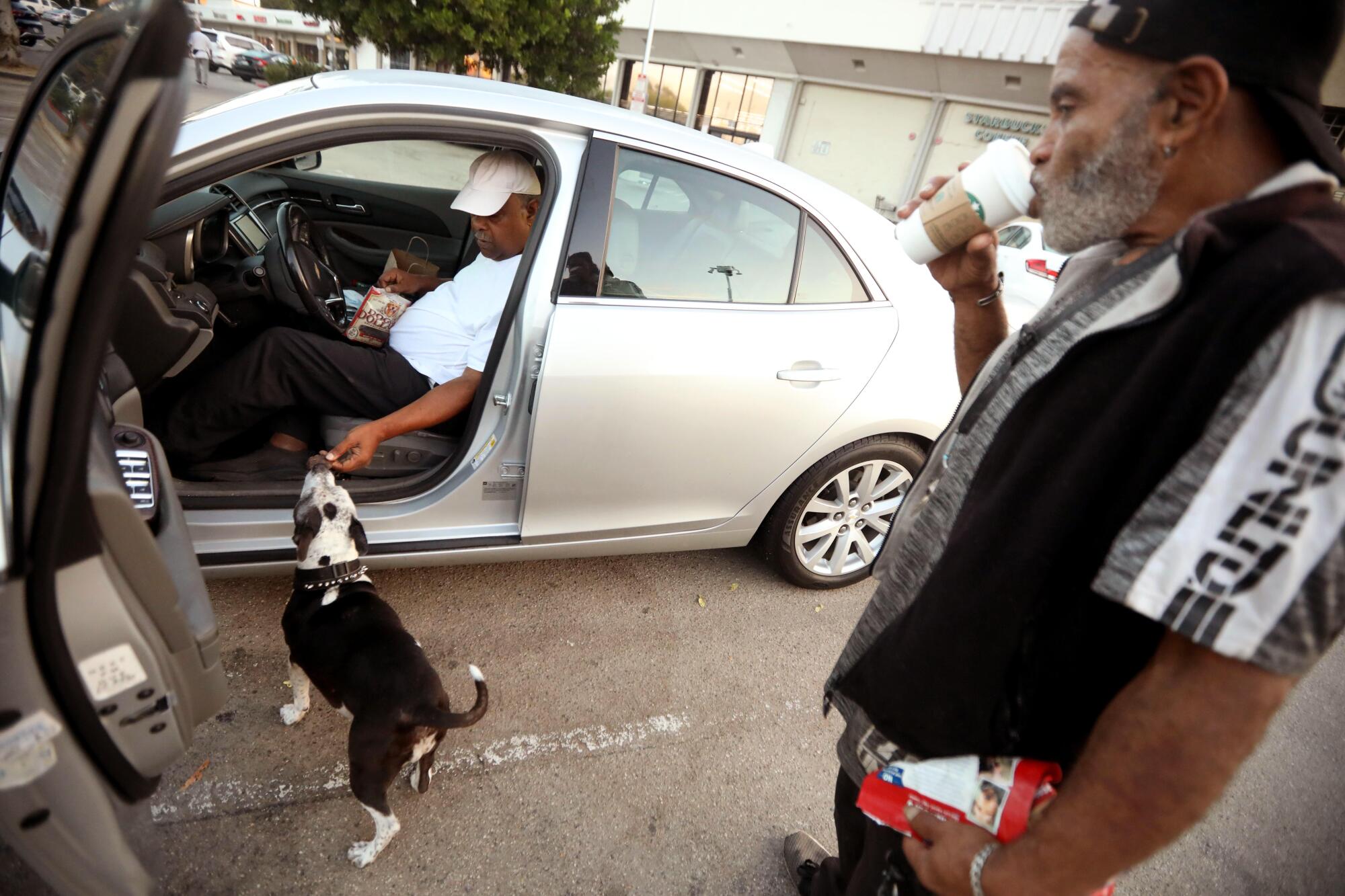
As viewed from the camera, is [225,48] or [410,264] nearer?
[410,264]

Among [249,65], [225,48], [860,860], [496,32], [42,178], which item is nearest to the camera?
[42,178]

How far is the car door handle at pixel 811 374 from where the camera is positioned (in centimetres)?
250

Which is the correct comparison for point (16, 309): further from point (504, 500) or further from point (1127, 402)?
point (504, 500)

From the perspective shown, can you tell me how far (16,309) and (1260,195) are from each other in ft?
5.06

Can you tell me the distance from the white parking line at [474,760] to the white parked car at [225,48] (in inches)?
1341

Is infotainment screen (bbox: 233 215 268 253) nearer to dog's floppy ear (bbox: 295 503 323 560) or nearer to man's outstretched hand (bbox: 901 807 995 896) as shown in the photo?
dog's floppy ear (bbox: 295 503 323 560)

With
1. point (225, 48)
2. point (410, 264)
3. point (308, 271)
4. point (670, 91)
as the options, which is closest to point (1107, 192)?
point (308, 271)

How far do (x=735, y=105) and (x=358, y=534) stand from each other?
22.8 metres

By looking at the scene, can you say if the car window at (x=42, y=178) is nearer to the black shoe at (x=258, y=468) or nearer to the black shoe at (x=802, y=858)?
the black shoe at (x=258, y=468)

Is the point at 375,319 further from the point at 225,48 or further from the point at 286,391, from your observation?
the point at 225,48

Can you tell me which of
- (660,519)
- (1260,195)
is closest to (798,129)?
(660,519)

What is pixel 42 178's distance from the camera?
1139 millimetres

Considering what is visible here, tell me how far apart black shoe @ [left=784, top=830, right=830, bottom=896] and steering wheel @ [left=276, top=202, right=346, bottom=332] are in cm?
247

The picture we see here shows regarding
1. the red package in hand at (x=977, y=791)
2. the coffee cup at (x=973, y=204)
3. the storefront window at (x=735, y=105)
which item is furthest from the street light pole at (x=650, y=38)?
the red package in hand at (x=977, y=791)
